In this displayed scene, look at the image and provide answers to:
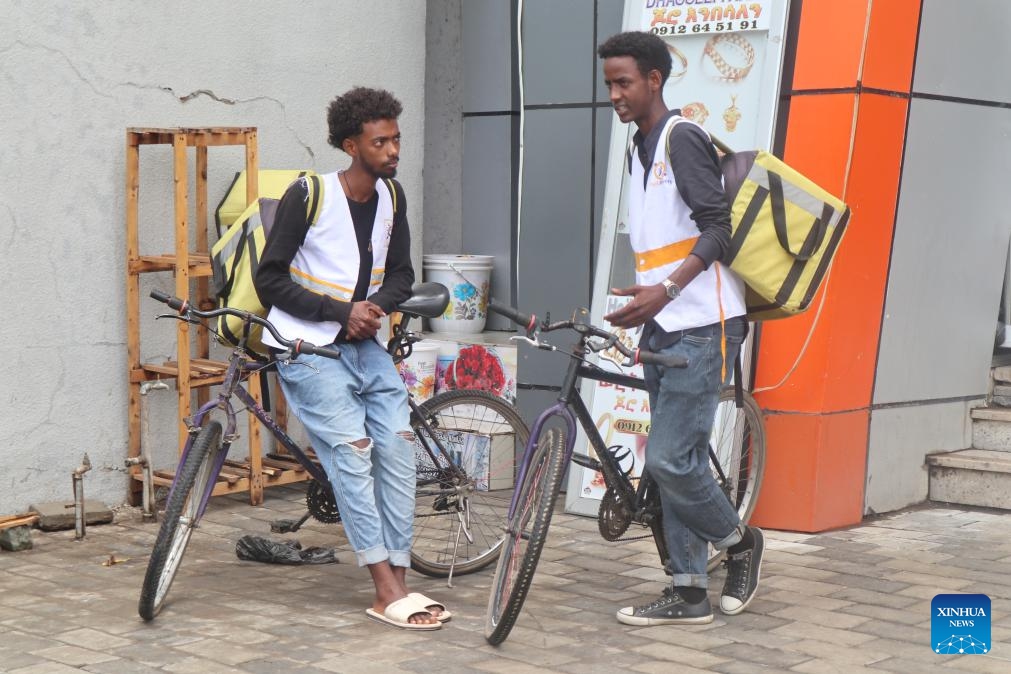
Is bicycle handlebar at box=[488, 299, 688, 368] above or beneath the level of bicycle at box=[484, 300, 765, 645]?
above

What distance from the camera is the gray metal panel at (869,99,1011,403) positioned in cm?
648

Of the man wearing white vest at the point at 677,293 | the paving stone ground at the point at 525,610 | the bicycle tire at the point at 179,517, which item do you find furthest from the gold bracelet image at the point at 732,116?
the bicycle tire at the point at 179,517

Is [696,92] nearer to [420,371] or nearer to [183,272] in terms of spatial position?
[420,371]

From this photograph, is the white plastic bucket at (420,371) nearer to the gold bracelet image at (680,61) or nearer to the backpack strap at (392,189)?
the gold bracelet image at (680,61)

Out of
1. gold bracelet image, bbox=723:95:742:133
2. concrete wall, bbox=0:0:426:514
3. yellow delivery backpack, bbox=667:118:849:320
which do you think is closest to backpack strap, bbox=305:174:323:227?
yellow delivery backpack, bbox=667:118:849:320

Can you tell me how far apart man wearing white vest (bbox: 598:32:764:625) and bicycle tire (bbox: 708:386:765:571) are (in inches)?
30.3

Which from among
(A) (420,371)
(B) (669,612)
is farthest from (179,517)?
(A) (420,371)

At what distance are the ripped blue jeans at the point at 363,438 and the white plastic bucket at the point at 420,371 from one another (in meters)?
2.49

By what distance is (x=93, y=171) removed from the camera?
21.7ft

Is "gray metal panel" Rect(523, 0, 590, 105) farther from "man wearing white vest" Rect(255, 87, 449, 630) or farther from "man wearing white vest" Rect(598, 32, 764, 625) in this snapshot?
"man wearing white vest" Rect(598, 32, 764, 625)

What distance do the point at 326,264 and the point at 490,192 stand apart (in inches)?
131

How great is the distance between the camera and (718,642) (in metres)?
4.71

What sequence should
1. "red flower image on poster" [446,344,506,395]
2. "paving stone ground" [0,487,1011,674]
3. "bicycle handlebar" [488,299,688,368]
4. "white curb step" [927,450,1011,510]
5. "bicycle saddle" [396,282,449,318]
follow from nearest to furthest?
"paving stone ground" [0,487,1011,674] < "bicycle handlebar" [488,299,688,368] < "bicycle saddle" [396,282,449,318] < "white curb step" [927,450,1011,510] < "red flower image on poster" [446,344,506,395]

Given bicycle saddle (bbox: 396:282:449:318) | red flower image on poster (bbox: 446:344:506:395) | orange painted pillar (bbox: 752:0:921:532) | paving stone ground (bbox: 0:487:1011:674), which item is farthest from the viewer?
red flower image on poster (bbox: 446:344:506:395)
